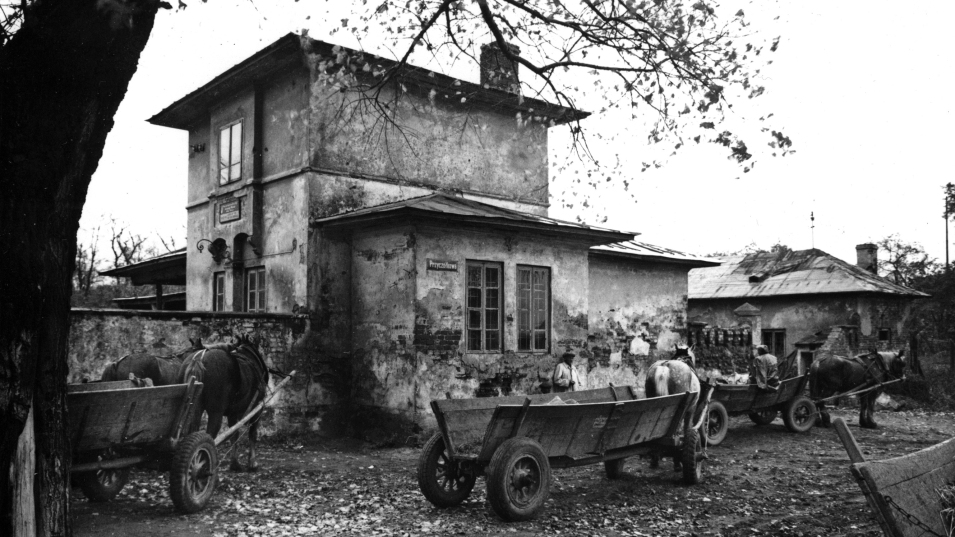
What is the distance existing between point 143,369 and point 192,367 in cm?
52

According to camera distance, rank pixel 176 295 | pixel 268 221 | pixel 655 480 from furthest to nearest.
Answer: pixel 176 295, pixel 268 221, pixel 655 480

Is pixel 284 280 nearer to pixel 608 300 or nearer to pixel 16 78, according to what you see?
pixel 608 300

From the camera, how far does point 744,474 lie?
33.6 feet

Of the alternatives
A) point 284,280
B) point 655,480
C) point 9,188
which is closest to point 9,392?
point 9,188

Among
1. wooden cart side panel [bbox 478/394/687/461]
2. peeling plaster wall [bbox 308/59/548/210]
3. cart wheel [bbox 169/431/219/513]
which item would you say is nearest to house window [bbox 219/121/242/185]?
peeling plaster wall [bbox 308/59/548/210]

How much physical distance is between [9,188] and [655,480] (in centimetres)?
797

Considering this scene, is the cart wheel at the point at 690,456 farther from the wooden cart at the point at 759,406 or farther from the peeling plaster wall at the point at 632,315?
the peeling plaster wall at the point at 632,315

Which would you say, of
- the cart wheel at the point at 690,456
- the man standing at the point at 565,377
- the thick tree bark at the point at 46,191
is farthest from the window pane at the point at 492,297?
the thick tree bark at the point at 46,191

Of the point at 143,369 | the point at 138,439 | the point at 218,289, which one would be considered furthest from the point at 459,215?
the point at 218,289

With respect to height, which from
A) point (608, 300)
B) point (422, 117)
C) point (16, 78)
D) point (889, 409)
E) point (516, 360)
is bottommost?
point (889, 409)

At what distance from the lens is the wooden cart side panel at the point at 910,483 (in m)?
4.82

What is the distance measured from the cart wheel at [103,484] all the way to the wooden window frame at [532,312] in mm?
7351

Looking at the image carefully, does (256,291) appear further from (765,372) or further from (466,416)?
(765,372)

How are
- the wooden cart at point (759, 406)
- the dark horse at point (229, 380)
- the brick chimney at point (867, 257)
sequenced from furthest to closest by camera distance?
the brick chimney at point (867, 257) → the wooden cart at point (759, 406) → the dark horse at point (229, 380)
